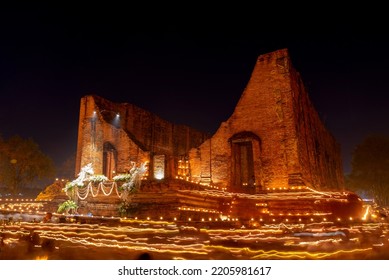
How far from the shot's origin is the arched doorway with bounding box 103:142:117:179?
975 inches

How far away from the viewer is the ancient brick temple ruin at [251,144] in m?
19.5

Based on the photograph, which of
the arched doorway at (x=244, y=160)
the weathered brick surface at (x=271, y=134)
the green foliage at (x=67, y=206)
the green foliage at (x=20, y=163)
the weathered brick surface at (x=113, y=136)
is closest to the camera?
the green foliage at (x=67, y=206)

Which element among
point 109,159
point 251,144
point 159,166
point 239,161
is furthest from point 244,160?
point 109,159

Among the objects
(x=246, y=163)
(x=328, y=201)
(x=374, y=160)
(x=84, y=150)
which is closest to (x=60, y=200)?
(x=84, y=150)

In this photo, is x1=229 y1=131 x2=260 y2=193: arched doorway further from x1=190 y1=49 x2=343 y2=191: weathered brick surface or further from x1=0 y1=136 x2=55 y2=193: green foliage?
x1=0 y1=136 x2=55 y2=193: green foliage

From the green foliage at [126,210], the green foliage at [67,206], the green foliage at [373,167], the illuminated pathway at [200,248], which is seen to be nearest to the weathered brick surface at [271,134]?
the green foliage at [126,210]

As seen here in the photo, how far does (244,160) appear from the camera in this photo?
21.7 m

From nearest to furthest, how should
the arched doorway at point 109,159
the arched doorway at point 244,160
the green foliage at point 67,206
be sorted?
the green foliage at point 67,206
the arched doorway at point 244,160
the arched doorway at point 109,159

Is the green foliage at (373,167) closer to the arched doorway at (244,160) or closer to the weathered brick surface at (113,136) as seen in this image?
the arched doorway at (244,160)

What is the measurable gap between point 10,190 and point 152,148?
15.6m

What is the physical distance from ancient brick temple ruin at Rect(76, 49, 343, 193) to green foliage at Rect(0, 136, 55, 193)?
32.4ft

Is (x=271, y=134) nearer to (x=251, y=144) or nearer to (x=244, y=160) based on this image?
(x=251, y=144)

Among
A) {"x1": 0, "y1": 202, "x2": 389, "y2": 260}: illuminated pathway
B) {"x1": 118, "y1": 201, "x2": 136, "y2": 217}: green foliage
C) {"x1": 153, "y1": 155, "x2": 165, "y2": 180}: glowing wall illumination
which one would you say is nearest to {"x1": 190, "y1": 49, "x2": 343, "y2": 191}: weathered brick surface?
{"x1": 153, "y1": 155, "x2": 165, "y2": 180}: glowing wall illumination

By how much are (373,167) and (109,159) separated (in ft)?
81.8
